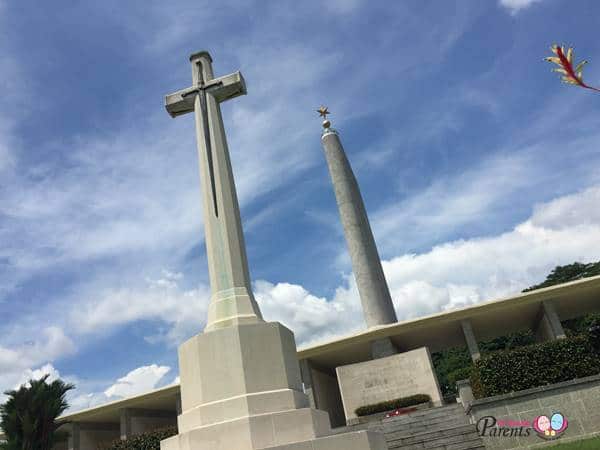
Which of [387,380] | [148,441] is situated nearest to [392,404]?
[387,380]

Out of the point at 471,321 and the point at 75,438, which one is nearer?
the point at 471,321

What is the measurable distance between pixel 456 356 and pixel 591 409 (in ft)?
151

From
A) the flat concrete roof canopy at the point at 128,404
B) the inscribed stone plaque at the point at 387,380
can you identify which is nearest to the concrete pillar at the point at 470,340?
the inscribed stone plaque at the point at 387,380

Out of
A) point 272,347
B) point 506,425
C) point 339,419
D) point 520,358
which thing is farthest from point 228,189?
point 339,419

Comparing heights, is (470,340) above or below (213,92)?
below

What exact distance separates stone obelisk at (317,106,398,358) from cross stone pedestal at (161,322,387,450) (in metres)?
18.1

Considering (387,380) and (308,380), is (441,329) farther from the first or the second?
(308,380)

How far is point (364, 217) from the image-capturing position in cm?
2648

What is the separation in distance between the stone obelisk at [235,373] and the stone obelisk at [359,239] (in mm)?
17760

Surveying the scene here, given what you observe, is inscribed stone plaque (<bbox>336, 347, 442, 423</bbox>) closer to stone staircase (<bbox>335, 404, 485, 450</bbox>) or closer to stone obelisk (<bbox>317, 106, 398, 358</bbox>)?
stone staircase (<bbox>335, 404, 485, 450</bbox>)

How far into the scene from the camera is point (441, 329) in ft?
71.6

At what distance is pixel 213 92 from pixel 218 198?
1909 mm

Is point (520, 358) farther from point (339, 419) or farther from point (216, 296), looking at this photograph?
point (339, 419)

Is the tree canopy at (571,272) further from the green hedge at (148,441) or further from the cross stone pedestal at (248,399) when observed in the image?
the cross stone pedestal at (248,399)
